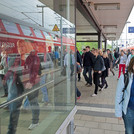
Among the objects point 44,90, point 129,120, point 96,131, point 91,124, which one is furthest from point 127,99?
point 91,124

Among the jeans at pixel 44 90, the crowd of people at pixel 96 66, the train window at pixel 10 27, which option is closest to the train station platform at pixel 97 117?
the crowd of people at pixel 96 66

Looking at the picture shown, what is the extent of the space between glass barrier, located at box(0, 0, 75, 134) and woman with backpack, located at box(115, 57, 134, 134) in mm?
883

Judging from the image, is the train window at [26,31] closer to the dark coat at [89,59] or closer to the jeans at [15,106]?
the jeans at [15,106]

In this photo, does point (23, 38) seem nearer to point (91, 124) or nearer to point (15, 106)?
point (15, 106)

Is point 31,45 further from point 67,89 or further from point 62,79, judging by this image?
point 67,89

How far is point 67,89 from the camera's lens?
316cm

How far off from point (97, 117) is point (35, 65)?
2.86 m

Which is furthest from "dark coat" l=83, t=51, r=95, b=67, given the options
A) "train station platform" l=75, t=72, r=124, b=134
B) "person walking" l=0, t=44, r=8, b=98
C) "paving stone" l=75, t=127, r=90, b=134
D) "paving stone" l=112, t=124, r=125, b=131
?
"person walking" l=0, t=44, r=8, b=98

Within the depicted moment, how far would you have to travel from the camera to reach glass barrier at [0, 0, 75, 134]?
5.39 feet

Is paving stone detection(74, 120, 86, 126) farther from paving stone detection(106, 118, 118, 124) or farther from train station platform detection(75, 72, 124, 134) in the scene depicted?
paving stone detection(106, 118, 118, 124)

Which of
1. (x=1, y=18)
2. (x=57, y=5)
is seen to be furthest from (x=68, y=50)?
(x=1, y=18)

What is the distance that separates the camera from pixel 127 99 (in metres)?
2.47

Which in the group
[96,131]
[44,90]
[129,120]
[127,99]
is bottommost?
[96,131]

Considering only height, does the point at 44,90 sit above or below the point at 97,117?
above
